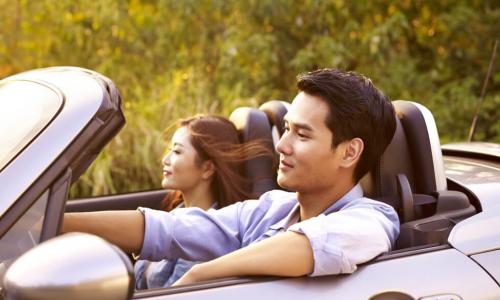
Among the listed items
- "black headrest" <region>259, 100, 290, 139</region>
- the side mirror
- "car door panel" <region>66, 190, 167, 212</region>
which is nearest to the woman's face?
"car door panel" <region>66, 190, 167, 212</region>

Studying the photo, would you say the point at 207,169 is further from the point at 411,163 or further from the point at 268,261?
the point at 268,261

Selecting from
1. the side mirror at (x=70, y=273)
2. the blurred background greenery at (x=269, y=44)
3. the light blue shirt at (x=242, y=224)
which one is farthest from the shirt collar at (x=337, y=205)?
the blurred background greenery at (x=269, y=44)

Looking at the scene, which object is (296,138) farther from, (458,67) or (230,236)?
(458,67)

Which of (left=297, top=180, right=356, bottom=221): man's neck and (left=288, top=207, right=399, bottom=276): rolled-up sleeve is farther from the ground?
(left=288, top=207, right=399, bottom=276): rolled-up sleeve

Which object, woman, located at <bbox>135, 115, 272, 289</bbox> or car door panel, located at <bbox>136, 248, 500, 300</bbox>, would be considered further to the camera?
woman, located at <bbox>135, 115, 272, 289</bbox>

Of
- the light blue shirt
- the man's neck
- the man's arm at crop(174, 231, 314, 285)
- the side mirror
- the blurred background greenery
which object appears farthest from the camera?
the blurred background greenery

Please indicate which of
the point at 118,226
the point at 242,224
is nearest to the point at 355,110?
the point at 242,224

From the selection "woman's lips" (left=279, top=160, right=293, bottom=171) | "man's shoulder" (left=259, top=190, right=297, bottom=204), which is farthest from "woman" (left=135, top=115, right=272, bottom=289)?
"woman's lips" (left=279, top=160, right=293, bottom=171)

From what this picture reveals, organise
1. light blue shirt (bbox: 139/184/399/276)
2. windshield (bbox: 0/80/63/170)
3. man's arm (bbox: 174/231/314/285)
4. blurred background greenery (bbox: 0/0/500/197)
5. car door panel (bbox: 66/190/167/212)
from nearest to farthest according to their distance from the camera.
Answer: windshield (bbox: 0/80/63/170) → man's arm (bbox: 174/231/314/285) → light blue shirt (bbox: 139/184/399/276) → car door panel (bbox: 66/190/167/212) → blurred background greenery (bbox: 0/0/500/197)

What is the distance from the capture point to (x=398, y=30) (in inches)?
Result: 330

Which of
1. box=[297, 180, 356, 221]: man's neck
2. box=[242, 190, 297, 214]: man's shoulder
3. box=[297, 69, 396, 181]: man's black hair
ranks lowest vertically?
box=[242, 190, 297, 214]: man's shoulder

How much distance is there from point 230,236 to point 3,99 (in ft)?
2.88

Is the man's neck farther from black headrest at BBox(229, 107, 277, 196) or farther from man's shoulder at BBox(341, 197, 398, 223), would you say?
black headrest at BBox(229, 107, 277, 196)

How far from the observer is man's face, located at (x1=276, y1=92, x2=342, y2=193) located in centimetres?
231
